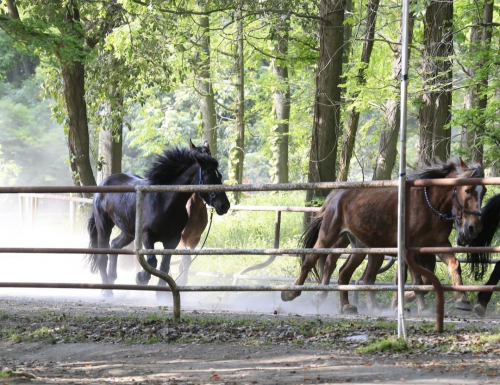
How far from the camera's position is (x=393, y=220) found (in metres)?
10.8

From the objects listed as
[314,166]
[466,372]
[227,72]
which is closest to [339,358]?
[466,372]

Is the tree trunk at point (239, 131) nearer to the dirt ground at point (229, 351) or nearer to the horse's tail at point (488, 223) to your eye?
the horse's tail at point (488, 223)

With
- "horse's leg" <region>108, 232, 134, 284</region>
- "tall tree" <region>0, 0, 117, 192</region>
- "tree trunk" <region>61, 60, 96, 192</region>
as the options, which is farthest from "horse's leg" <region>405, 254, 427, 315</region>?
"tree trunk" <region>61, 60, 96, 192</region>

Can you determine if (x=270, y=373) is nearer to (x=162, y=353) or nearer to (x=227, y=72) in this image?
(x=162, y=353)

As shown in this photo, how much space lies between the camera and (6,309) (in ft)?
36.1

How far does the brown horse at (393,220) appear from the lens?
9711 mm

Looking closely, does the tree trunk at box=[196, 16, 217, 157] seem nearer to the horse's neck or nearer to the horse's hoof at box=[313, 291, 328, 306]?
the horse's hoof at box=[313, 291, 328, 306]

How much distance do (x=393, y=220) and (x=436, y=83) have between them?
14.9ft

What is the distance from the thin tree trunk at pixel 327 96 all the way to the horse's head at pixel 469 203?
5459 mm

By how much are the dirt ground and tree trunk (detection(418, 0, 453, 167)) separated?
17.4ft

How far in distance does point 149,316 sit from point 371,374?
3.62 metres

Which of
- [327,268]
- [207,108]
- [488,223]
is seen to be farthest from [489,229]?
[207,108]

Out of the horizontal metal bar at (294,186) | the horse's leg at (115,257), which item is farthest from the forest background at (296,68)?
the horse's leg at (115,257)

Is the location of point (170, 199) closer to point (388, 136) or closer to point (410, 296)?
point (410, 296)
